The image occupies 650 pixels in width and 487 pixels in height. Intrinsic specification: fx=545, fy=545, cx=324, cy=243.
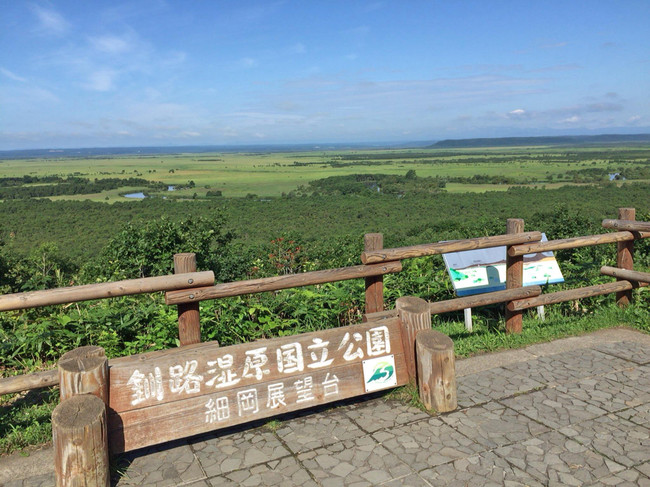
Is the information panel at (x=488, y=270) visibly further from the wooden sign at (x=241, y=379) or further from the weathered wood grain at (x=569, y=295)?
the wooden sign at (x=241, y=379)

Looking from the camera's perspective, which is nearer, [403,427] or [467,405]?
[403,427]

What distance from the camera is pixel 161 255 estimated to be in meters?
10.5

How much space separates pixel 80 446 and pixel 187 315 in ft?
3.45

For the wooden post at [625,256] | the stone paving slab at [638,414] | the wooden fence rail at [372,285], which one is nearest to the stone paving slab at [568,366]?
the stone paving slab at [638,414]

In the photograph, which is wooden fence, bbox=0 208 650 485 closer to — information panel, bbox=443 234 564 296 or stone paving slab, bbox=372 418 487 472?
stone paving slab, bbox=372 418 487 472

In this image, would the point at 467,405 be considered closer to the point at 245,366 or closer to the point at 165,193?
the point at 245,366

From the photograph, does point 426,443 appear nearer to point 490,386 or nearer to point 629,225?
point 490,386

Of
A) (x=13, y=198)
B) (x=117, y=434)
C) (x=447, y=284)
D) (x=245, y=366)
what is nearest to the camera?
(x=117, y=434)

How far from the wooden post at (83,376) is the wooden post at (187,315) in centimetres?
67

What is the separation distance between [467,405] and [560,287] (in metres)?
3.07

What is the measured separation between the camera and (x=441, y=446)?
9.11ft

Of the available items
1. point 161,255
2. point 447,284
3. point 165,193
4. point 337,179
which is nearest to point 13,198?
point 165,193

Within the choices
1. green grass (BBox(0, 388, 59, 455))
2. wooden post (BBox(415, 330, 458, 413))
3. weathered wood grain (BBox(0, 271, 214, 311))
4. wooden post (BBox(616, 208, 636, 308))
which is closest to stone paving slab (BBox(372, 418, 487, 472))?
wooden post (BBox(415, 330, 458, 413))

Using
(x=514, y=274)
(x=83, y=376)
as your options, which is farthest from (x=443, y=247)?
(x=83, y=376)
